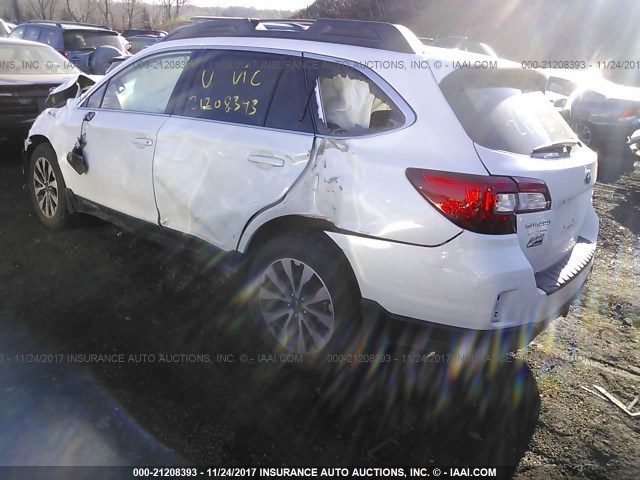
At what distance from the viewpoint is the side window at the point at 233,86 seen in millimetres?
3141

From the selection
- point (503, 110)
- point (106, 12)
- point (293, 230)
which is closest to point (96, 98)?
point (293, 230)

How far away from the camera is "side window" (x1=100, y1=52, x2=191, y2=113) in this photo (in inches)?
145

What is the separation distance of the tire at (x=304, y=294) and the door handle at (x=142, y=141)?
1.21 m

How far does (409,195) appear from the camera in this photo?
2455mm

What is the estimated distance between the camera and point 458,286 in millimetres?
2395


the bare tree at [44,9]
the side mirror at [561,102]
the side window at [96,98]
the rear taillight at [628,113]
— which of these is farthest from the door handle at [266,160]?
the bare tree at [44,9]

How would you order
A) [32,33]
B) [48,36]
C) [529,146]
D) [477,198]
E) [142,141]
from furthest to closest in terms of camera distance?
[32,33] → [48,36] → [142,141] → [529,146] → [477,198]

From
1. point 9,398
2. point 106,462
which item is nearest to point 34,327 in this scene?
point 9,398

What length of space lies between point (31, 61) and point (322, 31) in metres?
6.44

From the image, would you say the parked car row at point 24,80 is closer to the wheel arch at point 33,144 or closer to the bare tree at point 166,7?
the wheel arch at point 33,144

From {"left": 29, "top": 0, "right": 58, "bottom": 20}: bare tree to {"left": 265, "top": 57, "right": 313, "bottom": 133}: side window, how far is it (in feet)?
162

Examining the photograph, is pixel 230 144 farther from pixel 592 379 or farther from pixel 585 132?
pixel 585 132

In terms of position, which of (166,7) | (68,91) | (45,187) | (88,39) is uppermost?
(166,7)

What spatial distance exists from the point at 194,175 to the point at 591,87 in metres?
9.43
